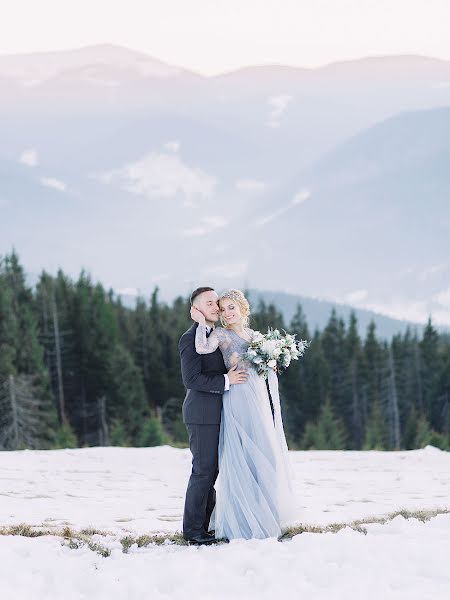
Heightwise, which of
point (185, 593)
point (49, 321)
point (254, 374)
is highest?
point (49, 321)

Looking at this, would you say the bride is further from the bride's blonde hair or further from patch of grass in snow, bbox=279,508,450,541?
patch of grass in snow, bbox=279,508,450,541

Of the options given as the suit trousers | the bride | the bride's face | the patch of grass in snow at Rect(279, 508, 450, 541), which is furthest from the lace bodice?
the patch of grass in snow at Rect(279, 508, 450, 541)

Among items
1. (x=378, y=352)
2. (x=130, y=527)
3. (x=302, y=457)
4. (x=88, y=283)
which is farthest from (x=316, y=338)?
(x=130, y=527)

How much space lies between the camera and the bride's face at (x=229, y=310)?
8.25 metres

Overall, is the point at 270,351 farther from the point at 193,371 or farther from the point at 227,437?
the point at 227,437

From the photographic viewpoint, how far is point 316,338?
86.9m

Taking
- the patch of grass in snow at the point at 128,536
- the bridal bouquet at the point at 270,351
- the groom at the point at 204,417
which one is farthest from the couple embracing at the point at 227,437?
the patch of grass in snow at the point at 128,536

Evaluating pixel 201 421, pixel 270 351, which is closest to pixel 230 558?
pixel 201 421

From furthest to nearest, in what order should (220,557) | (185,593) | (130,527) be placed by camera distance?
(130,527) → (220,557) → (185,593)

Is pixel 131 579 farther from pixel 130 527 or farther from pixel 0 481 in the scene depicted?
pixel 0 481

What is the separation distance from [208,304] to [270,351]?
0.76m

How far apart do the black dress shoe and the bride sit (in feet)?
0.27

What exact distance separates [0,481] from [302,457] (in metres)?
6.52

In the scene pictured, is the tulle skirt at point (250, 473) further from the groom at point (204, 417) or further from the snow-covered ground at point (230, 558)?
the snow-covered ground at point (230, 558)
